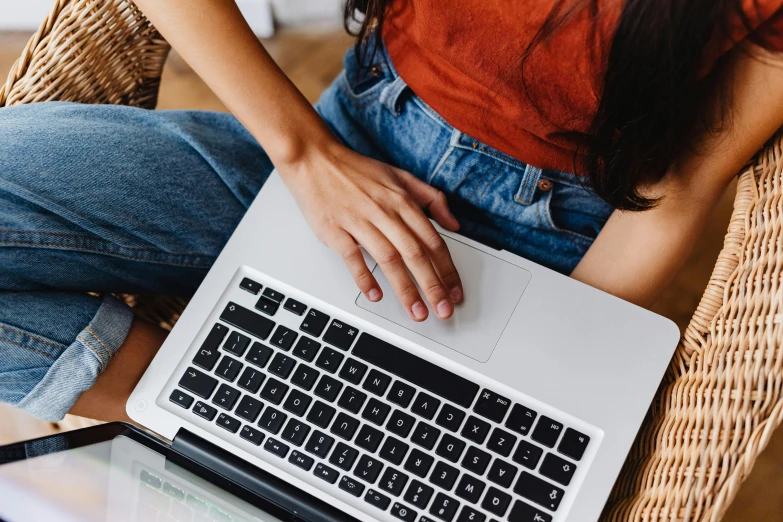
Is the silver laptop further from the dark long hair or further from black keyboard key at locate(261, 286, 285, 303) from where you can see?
the dark long hair

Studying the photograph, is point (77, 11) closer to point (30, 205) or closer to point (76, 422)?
point (30, 205)

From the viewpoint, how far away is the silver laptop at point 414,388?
61cm

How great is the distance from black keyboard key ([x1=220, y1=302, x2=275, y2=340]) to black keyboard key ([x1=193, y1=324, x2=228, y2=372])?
12 mm

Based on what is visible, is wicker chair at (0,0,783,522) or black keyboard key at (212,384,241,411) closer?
wicker chair at (0,0,783,522)

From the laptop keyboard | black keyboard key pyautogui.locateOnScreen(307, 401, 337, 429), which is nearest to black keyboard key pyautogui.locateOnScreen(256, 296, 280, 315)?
the laptop keyboard

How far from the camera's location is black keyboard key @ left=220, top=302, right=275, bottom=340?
0.66m

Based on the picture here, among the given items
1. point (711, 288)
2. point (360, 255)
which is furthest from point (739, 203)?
point (360, 255)

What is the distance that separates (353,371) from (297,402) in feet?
0.21

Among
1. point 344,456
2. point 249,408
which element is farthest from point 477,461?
point 249,408

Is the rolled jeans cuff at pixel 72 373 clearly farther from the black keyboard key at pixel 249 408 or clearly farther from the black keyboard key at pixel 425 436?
the black keyboard key at pixel 425 436

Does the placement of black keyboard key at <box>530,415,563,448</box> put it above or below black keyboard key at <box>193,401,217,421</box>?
above

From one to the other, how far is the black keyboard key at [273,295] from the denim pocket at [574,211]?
308 millimetres

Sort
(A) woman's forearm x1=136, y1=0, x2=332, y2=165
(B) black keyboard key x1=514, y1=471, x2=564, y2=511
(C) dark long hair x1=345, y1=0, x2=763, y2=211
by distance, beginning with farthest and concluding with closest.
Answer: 1. (A) woman's forearm x1=136, y1=0, x2=332, y2=165
2. (B) black keyboard key x1=514, y1=471, x2=564, y2=511
3. (C) dark long hair x1=345, y1=0, x2=763, y2=211

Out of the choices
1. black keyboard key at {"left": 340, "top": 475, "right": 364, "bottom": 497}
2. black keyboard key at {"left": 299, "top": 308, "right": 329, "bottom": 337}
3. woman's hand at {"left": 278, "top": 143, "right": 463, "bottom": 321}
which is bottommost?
black keyboard key at {"left": 340, "top": 475, "right": 364, "bottom": 497}
